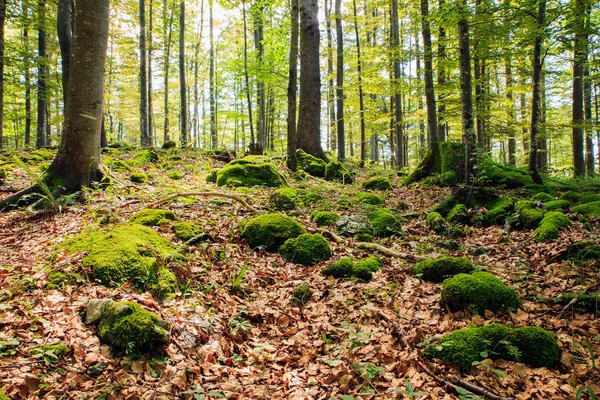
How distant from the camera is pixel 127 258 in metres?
3.61

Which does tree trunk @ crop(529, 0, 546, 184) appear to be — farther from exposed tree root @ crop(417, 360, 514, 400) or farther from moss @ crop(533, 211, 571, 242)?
exposed tree root @ crop(417, 360, 514, 400)

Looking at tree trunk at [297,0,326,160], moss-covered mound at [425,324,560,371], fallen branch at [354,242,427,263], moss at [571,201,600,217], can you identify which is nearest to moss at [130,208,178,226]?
fallen branch at [354,242,427,263]

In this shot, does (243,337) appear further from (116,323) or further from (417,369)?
(417,369)

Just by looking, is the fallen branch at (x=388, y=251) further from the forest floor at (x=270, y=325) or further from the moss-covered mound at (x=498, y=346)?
the moss-covered mound at (x=498, y=346)

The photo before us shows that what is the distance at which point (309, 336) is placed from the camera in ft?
11.3

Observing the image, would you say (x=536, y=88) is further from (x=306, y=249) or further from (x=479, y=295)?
(x=306, y=249)

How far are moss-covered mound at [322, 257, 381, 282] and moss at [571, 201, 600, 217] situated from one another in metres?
4.15

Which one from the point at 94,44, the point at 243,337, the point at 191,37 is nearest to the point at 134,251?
the point at 243,337

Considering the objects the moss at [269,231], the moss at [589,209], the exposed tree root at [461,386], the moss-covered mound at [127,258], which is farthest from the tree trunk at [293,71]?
the exposed tree root at [461,386]

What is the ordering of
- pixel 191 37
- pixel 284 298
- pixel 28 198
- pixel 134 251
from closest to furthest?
pixel 134 251 → pixel 284 298 → pixel 28 198 → pixel 191 37

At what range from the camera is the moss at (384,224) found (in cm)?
609

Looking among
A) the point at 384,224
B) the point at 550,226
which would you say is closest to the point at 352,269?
the point at 384,224

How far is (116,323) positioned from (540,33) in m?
8.48

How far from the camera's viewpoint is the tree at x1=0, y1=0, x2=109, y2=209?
5766 mm
